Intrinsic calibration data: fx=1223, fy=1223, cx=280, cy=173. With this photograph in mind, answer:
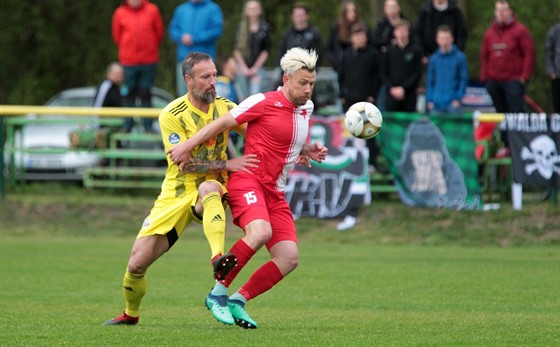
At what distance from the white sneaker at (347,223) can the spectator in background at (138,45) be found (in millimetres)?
3757

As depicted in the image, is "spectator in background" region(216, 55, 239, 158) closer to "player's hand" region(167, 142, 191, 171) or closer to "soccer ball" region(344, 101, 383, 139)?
"soccer ball" region(344, 101, 383, 139)

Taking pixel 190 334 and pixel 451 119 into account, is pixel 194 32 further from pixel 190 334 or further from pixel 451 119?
pixel 190 334

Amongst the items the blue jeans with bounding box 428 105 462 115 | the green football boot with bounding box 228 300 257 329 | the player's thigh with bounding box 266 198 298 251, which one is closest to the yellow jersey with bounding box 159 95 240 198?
the player's thigh with bounding box 266 198 298 251

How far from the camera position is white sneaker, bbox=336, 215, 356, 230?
59.2ft

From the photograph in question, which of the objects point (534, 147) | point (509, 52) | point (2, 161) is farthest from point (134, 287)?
point (509, 52)

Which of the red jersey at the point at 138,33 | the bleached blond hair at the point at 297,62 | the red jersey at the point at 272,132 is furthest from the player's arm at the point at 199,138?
the red jersey at the point at 138,33

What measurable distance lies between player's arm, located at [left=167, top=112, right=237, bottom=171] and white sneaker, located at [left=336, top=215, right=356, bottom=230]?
8828mm

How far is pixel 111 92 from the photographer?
67.7 ft

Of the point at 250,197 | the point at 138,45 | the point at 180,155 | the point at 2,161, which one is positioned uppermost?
the point at 138,45

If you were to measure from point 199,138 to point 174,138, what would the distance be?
0.99ft

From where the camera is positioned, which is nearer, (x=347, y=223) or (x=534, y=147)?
(x=534, y=147)

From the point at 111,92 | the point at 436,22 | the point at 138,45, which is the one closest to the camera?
the point at 436,22

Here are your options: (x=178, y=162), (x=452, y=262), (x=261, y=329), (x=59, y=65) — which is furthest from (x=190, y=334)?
(x=59, y=65)

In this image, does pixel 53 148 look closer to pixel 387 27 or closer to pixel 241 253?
pixel 387 27
